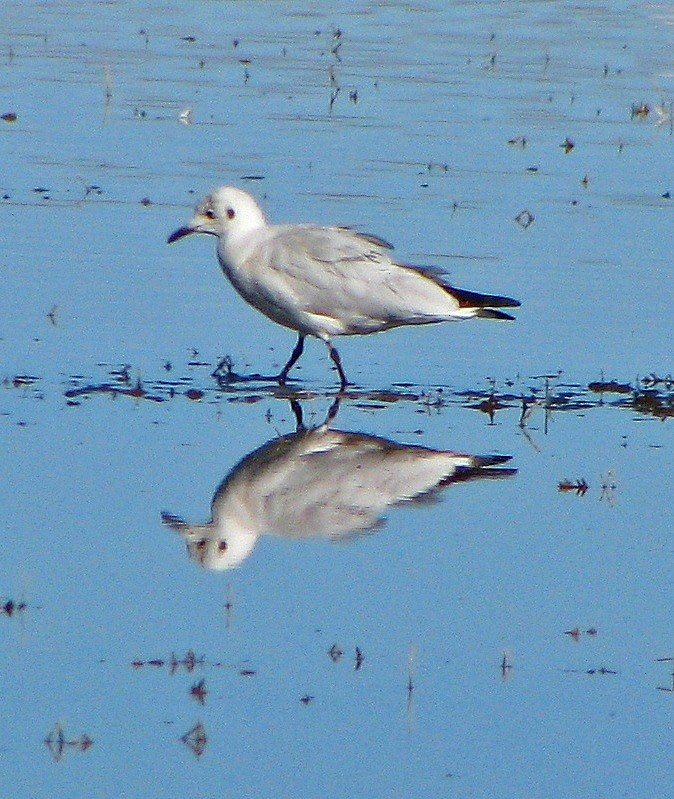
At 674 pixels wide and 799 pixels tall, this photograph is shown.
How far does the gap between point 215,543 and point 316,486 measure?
32.1 inches

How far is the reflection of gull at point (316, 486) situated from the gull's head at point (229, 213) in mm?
1525

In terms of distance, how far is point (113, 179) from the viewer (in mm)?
14789

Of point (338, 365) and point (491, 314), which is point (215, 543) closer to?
point (338, 365)

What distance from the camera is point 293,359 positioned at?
10.6 metres

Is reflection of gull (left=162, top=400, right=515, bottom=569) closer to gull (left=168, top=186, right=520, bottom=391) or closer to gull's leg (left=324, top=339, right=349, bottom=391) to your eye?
gull's leg (left=324, top=339, right=349, bottom=391)

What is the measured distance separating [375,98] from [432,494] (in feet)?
33.5

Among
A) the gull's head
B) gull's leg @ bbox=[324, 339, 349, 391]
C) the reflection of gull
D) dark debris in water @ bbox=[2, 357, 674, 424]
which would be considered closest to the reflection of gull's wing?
the reflection of gull

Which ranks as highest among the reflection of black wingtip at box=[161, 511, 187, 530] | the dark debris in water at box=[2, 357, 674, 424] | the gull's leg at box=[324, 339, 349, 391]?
the gull's leg at box=[324, 339, 349, 391]

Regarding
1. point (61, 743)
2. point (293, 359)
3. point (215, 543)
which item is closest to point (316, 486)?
point (215, 543)

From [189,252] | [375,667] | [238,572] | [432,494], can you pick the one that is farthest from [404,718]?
[189,252]

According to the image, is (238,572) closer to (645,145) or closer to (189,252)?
(189,252)

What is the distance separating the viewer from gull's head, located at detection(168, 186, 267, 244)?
10773 mm

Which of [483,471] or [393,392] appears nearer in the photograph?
[483,471]

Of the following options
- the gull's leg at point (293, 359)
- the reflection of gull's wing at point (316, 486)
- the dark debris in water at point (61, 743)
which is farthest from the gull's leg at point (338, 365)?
the dark debris in water at point (61, 743)
